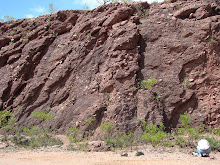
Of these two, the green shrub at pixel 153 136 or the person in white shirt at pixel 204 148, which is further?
the green shrub at pixel 153 136

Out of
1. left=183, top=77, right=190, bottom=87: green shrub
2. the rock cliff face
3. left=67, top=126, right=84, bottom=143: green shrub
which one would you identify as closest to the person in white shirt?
the rock cliff face

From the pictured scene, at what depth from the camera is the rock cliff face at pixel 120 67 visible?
357 inches

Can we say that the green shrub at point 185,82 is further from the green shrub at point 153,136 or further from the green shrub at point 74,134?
the green shrub at point 74,134

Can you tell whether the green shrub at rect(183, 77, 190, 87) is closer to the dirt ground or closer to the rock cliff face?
the rock cliff face

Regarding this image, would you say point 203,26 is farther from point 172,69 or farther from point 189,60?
point 172,69

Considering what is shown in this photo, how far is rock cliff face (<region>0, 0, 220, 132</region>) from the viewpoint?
907 centimetres

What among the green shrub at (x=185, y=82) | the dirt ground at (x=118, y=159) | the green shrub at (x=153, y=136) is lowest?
the dirt ground at (x=118, y=159)

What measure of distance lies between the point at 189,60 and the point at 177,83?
1.25 metres

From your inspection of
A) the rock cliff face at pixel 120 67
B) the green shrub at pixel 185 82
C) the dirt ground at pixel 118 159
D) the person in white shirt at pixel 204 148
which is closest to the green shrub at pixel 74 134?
the rock cliff face at pixel 120 67

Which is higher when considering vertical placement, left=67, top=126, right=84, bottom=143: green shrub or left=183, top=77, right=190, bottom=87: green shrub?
left=183, top=77, right=190, bottom=87: green shrub

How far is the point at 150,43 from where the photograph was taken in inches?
424

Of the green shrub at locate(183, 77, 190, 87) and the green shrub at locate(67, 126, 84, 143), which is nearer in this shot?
the green shrub at locate(67, 126, 84, 143)

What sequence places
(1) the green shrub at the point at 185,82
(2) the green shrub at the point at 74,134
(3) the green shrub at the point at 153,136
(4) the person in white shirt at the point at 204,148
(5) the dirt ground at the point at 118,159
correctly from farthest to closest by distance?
(1) the green shrub at the point at 185,82 → (2) the green shrub at the point at 74,134 → (3) the green shrub at the point at 153,136 → (4) the person in white shirt at the point at 204,148 → (5) the dirt ground at the point at 118,159

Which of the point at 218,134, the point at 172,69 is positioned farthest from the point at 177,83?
the point at 218,134
